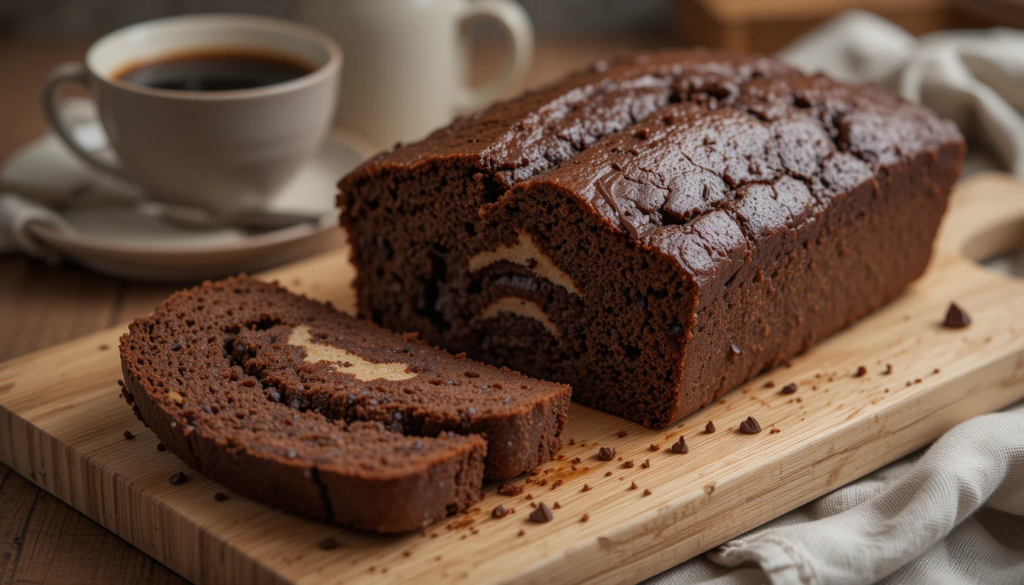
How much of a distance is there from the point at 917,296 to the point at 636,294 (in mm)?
1381

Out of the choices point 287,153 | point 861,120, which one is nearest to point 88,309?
point 287,153

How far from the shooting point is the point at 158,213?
4148 mm

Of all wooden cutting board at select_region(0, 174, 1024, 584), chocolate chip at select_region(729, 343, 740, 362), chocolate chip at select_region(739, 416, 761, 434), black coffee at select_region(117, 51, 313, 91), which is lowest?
wooden cutting board at select_region(0, 174, 1024, 584)

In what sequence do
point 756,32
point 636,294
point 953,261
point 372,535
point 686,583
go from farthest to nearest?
point 756,32 → point 953,261 → point 636,294 → point 686,583 → point 372,535

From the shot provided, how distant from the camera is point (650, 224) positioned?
2799mm

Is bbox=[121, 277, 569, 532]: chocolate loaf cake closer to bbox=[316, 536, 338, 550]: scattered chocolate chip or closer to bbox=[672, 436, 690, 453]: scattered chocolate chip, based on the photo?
bbox=[316, 536, 338, 550]: scattered chocolate chip

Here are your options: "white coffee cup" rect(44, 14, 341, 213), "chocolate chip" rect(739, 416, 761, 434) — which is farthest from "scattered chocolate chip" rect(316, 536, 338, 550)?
"white coffee cup" rect(44, 14, 341, 213)

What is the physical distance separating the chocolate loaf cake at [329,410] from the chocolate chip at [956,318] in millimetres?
1464

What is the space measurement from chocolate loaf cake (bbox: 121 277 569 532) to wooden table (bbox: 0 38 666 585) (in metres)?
0.31

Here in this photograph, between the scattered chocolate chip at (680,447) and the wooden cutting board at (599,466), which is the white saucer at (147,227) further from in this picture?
the scattered chocolate chip at (680,447)

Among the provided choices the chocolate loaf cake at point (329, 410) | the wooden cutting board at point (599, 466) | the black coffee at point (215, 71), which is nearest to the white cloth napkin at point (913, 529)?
the wooden cutting board at point (599, 466)

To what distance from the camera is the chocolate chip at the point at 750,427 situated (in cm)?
288

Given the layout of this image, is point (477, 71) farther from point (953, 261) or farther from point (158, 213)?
point (953, 261)

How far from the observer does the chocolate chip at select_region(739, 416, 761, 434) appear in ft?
9.45
